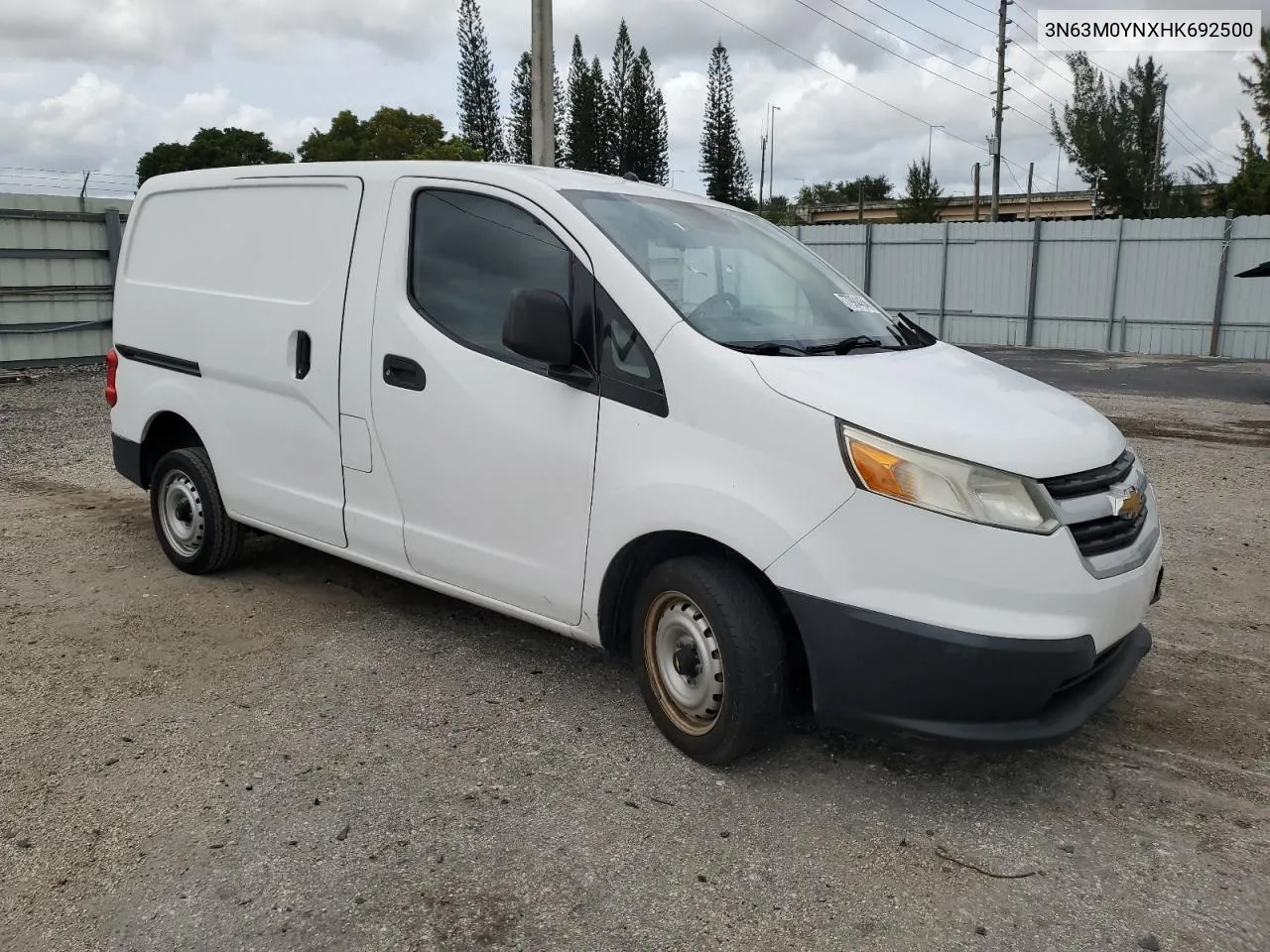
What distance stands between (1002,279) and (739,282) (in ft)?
65.3

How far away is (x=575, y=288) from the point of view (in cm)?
346

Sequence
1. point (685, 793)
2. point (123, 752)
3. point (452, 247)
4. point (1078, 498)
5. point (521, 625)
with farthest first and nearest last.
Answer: point (521, 625), point (452, 247), point (123, 752), point (685, 793), point (1078, 498)

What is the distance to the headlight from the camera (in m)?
2.76

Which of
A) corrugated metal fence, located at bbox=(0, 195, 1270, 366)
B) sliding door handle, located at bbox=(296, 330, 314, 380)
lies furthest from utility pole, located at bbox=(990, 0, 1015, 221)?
sliding door handle, located at bbox=(296, 330, 314, 380)

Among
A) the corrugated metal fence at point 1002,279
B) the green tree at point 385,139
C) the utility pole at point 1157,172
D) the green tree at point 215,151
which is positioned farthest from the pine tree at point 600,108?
the corrugated metal fence at point 1002,279

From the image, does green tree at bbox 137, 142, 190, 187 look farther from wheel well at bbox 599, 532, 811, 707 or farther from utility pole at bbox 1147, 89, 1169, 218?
wheel well at bbox 599, 532, 811, 707

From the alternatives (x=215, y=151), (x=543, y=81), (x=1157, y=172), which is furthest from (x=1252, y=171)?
(x=215, y=151)

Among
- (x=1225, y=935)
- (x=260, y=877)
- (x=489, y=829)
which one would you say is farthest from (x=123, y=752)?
(x=1225, y=935)

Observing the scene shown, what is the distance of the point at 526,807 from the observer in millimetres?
3082

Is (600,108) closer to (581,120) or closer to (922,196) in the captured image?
(581,120)

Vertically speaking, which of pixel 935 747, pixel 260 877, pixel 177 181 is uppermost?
pixel 177 181

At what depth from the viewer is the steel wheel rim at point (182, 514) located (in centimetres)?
509

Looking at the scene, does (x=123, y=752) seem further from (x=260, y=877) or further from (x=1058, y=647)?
(x=1058, y=647)

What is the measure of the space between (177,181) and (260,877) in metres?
3.71
